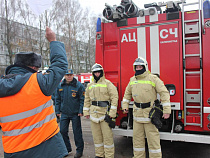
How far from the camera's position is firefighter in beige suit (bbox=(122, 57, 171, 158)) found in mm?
3623

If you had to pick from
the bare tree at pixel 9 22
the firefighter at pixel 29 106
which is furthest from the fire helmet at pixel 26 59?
the bare tree at pixel 9 22

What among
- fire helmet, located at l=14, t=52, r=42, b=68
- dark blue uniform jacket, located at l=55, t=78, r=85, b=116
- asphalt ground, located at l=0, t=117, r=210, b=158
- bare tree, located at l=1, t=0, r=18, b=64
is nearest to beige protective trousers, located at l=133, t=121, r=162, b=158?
asphalt ground, located at l=0, t=117, r=210, b=158

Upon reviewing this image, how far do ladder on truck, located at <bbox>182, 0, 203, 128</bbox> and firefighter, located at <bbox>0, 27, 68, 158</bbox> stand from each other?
2.67 meters

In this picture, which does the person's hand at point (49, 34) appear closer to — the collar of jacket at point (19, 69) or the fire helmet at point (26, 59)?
the fire helmet at point (26, 59)

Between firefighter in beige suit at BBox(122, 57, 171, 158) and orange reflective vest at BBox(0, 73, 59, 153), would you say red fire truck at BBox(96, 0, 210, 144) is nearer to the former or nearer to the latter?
firefighter in beige suit at BBox(122, 57, 171, 158)

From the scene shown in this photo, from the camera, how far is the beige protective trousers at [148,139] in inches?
143

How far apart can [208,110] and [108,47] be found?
2416 millimetres

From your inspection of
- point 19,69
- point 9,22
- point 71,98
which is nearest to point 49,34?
point 19,69

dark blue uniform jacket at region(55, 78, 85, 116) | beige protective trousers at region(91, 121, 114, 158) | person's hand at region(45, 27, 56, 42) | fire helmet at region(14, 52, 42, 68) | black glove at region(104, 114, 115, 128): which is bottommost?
beige protective trousers at region(91, 121, 114, 158)

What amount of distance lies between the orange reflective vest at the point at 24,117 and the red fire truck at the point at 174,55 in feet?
8.46

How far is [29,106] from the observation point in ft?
5.89

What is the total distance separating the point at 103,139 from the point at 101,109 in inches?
24.7

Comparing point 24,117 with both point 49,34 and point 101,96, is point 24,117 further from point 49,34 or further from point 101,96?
point 101,96

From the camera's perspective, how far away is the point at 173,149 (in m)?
4.86
